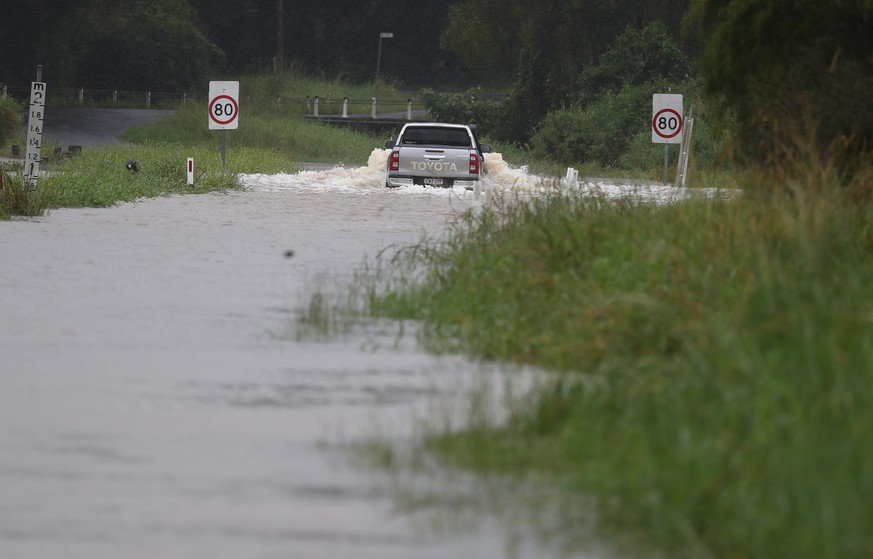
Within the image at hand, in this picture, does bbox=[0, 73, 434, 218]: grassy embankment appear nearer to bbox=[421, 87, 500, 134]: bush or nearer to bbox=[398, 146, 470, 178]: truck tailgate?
bbox=[398, 146, 470, 178]: truck tailgate

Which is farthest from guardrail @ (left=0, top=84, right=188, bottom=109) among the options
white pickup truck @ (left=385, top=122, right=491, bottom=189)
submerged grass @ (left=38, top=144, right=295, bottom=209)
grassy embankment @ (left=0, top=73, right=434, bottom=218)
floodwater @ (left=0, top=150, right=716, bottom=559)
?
floodwater @ (left=0, top=150, right=716, bottom=559)

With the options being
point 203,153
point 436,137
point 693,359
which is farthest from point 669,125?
point 693,359

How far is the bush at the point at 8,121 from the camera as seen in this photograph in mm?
53094

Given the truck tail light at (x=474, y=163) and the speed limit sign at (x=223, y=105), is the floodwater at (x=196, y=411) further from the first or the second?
the speed limit sign at (x=223, y=105)

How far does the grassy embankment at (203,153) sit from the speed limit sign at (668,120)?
8.41 meters

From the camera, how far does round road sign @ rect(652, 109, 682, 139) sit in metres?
37.2

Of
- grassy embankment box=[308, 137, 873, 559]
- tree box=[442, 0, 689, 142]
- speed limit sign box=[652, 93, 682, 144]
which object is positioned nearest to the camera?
grassy embankment box=[308, 137, 873, 559]

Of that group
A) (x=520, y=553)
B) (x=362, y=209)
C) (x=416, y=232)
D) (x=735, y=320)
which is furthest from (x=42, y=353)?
(x=362, y=209)

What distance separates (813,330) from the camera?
881cm

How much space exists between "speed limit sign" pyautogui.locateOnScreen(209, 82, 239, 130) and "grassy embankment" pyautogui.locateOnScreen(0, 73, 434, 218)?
2.97 ft

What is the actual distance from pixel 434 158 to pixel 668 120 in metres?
5.00

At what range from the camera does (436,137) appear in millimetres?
36594

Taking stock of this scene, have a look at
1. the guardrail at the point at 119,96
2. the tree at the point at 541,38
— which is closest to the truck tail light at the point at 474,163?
the tree at the point at 541,38

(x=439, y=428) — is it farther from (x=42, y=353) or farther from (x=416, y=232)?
(x=416, y=232)
